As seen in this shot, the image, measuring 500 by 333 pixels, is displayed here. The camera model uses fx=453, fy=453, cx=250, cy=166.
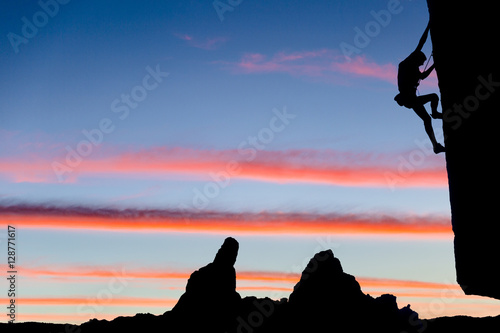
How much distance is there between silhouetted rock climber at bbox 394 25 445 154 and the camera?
771cm

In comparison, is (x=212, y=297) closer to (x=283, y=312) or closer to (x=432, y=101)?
(x=283, y=312)

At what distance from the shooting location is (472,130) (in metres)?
5.91

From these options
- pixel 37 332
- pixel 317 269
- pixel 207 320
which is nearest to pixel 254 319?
pixel 207 320

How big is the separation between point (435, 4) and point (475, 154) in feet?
8.16

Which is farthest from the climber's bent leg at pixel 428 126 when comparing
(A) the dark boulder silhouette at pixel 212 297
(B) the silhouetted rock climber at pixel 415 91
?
(A) the dark boulder silhouette at pixel 212 297

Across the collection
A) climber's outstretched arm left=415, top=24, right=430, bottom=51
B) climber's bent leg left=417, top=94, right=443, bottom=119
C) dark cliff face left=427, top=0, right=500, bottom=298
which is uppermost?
climber's outstretched arm left=415, top=24, right=430, bottom=51

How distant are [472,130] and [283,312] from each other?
66.0m

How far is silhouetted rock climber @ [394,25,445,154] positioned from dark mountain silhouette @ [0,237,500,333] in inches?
1588

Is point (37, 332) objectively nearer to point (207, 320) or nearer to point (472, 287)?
point (207, 320)

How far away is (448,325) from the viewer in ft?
184

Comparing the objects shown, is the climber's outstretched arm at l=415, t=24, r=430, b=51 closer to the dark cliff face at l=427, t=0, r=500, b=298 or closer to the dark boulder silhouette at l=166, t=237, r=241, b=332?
the dark cliff face at l=427, t=0, r=500, b=298

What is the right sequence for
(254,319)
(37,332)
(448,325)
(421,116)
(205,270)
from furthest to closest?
(254,319)
(448,325)
(205,270)
(37,332)
(421,116)

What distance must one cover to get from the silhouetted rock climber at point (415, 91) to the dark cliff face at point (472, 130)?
101 cm

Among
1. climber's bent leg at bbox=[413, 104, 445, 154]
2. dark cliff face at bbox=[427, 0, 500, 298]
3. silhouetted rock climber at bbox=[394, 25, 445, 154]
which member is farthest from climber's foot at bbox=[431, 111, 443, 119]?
dark cliff face at bbox=[427, 0, 500, 298]
